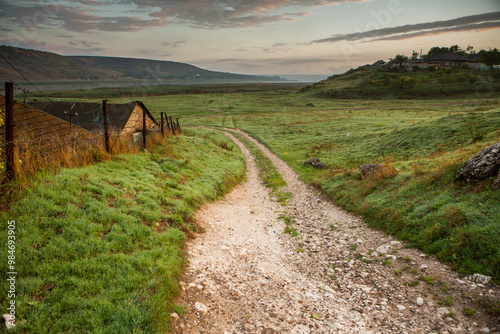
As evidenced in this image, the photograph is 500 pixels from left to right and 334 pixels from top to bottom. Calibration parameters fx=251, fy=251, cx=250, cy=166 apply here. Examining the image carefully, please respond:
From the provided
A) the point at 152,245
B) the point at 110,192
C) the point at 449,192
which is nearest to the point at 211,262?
the point at 152,245

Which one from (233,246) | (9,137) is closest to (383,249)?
(233,246)

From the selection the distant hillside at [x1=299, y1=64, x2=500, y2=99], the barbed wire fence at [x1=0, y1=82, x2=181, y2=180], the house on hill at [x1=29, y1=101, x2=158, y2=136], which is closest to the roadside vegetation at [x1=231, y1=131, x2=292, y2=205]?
the barbed wire fence at [x1=0, y1=82, x2=181, y2=180]

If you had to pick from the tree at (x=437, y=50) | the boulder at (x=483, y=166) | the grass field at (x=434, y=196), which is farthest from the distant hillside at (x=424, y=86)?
the boulder at (x=483, y=166)

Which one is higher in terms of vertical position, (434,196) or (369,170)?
(369,170)

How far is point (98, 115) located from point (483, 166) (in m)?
23.8

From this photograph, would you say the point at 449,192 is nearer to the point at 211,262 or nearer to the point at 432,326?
the point at 432,326

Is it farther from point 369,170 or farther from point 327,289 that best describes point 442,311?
point 369,170

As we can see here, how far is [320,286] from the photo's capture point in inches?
266

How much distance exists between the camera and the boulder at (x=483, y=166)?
8.34 meters

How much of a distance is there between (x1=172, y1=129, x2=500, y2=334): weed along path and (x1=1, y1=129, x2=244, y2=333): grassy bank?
74cm

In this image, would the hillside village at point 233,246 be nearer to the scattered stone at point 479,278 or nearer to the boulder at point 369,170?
the scattered stone at point 479,278

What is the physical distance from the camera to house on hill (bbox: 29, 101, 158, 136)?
65.5 feet

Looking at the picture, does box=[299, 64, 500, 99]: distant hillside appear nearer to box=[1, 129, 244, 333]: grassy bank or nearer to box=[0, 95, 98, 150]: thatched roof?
box=[0, 95, 98, 150]: thatched roof

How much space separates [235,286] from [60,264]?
13.2 feet
